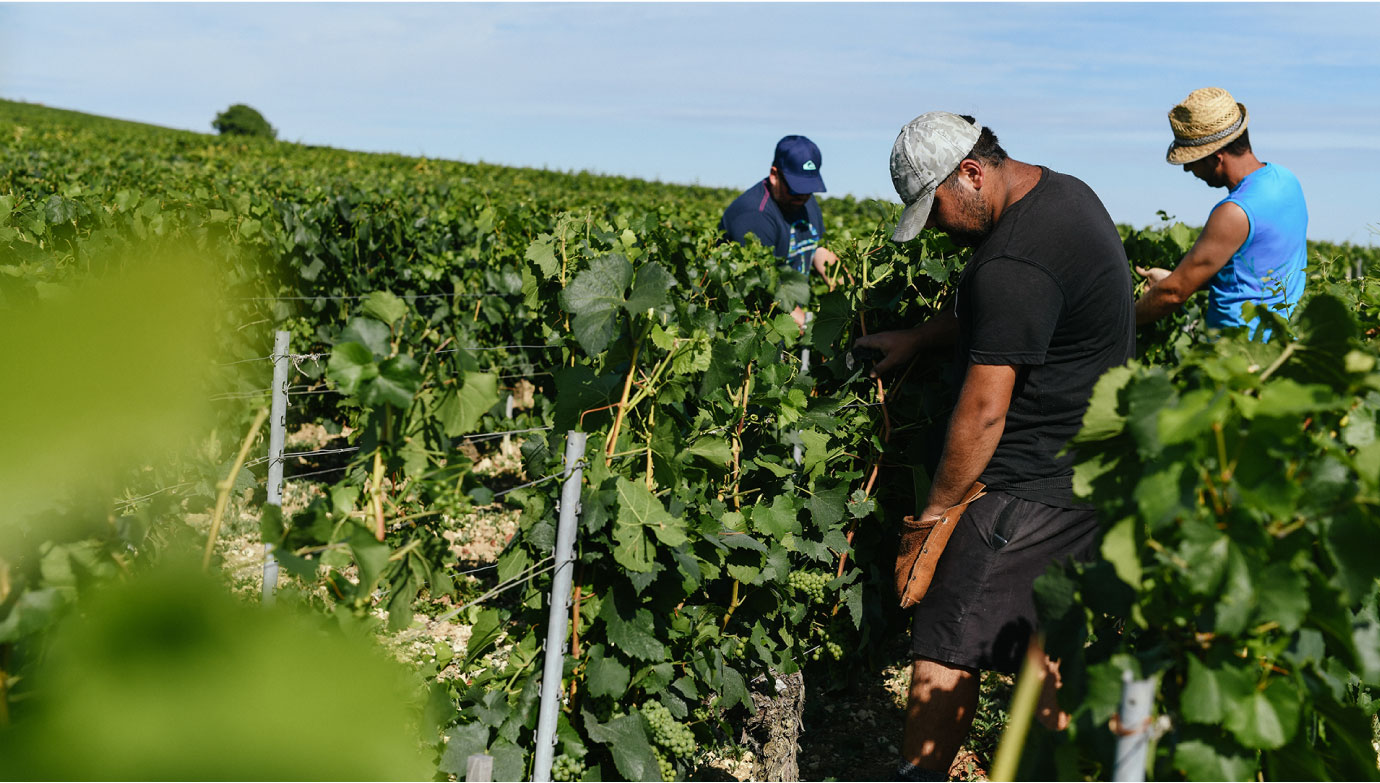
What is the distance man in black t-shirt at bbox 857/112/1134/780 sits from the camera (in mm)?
2471

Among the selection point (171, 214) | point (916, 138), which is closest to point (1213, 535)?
point (916, 138)

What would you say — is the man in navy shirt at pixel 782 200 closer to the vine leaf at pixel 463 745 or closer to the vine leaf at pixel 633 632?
the vine leaf at pixel 633 632

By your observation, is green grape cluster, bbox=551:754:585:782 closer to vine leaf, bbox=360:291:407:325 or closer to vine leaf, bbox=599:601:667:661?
vine leaf, bbox=599:601:667:661

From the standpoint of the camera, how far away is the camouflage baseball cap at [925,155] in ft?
8.60

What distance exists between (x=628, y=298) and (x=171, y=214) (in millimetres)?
4338

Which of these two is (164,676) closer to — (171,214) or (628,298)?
(628,298)

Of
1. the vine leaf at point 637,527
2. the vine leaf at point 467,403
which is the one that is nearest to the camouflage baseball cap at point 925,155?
the vine leaf at point 637,527

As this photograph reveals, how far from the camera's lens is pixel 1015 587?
8.66 feet

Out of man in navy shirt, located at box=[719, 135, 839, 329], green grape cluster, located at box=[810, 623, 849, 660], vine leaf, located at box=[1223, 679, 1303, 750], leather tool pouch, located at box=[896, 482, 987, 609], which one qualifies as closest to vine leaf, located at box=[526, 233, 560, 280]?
leather tool pouch, located at box=[896, 482, 987, 609]

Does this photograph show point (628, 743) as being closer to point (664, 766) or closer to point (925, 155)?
point (664, 766)

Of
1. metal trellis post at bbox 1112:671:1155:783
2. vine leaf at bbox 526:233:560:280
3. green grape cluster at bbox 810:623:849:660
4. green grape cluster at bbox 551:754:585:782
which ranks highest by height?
vine leaf at bbox 526:233:560:280

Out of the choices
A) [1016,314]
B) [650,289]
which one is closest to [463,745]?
[650,289]

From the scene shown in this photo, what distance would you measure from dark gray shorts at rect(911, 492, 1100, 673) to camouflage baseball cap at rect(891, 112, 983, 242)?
2.76ft

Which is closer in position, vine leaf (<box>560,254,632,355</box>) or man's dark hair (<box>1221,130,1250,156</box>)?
vine leaf (<box>560,254,632,355</box>)
